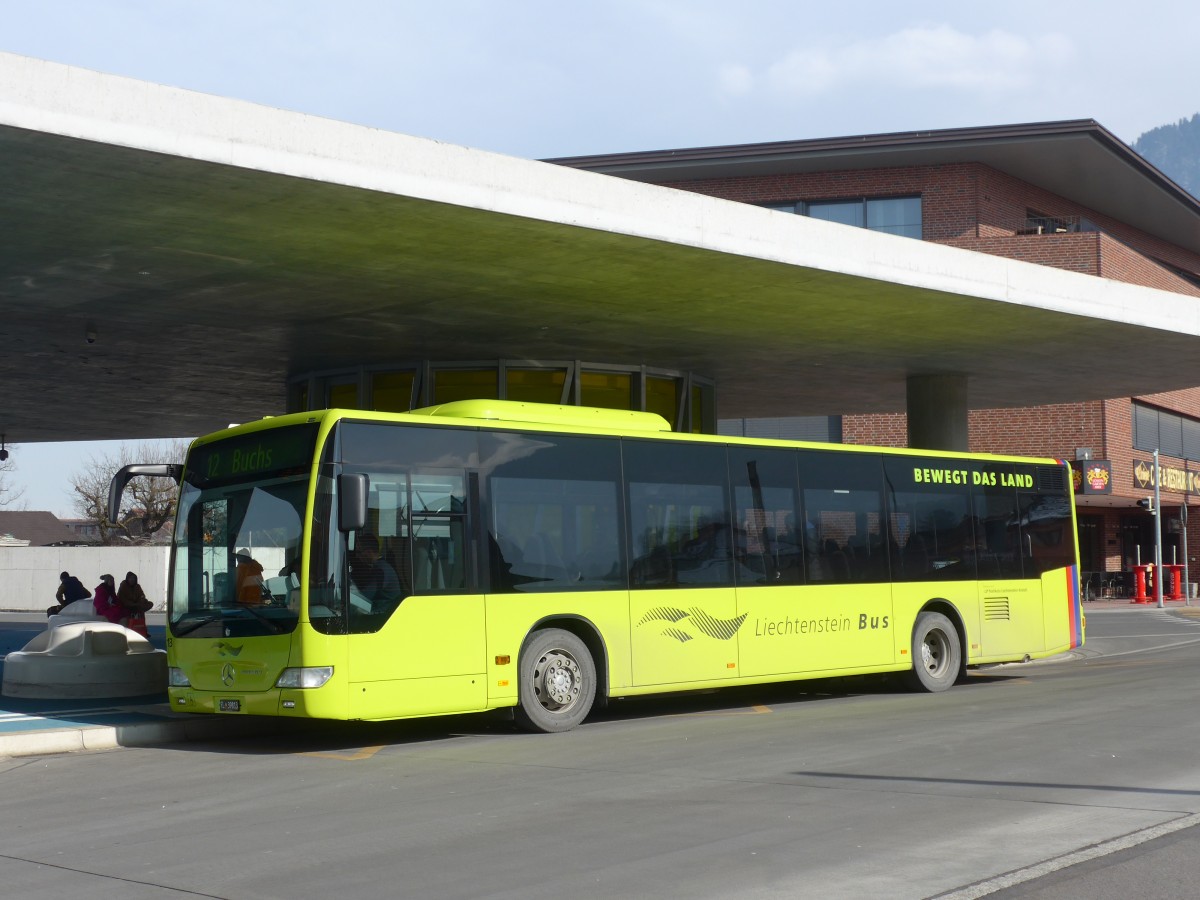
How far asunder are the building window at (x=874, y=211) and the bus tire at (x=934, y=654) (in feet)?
97.8

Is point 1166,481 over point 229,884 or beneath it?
A: over

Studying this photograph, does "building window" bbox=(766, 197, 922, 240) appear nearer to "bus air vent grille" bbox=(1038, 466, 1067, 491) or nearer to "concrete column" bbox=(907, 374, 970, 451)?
"concrete column" bbox=(907, 374, 970, 451)

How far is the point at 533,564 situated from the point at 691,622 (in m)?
2.23

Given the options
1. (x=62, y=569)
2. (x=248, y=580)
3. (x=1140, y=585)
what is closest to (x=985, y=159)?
(x=1140, y=585)

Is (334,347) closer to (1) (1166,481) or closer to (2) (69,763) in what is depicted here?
(2) (69,763)

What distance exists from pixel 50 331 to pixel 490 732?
9.88 m

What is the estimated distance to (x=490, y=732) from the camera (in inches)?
563

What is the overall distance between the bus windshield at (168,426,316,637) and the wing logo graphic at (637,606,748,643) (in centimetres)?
397

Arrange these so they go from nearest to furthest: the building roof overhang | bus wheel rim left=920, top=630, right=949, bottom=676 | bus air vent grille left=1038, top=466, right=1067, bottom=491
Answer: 1. bus wheel rim left=920, top=630, right=949, bottom=676
2. bus air vent grille left=1038, top=466, right=1067, bottom=491
3. the building roof overhang

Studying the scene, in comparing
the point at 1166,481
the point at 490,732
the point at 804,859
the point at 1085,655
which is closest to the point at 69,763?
the point at 490,732

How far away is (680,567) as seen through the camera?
15383 millimetres

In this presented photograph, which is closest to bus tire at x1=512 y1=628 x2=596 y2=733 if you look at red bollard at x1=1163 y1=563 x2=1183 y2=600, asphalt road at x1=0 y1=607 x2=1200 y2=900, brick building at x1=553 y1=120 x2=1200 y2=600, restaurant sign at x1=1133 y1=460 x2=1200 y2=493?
asphalt road at x1=0 y1=607 x2=1200 y2=900

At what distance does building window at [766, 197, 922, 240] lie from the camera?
46.7 meters

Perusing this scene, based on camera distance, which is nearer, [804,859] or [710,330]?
[804,859]
